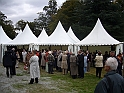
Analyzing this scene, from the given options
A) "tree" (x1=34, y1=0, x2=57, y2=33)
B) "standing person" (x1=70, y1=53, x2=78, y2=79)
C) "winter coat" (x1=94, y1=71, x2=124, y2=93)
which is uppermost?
"tree" (x1=34, y1=0, x2=57, y2=33)

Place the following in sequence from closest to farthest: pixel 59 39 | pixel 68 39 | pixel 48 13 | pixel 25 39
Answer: pixel 59 39, pixel 68 39, pixel 25 39, pixel 48 13

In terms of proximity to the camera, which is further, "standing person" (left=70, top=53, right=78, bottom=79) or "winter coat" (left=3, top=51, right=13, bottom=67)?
"standing person" (left=70, top=53, right=78, bottom=79)

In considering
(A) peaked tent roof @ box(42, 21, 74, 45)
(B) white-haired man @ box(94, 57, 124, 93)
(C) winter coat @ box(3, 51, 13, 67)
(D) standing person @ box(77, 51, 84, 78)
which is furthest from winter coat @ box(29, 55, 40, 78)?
(A) peaked tent roof @ box(42, 21, 74, 45)

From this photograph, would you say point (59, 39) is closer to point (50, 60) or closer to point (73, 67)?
point (50, 60)

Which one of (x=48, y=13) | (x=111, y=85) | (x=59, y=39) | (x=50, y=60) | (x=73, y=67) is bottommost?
(x=73, y=67)

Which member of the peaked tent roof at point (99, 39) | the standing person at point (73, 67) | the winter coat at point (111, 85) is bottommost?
the standing person at point (73, 67)

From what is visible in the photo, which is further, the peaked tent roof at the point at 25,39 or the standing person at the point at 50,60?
the peaked tent roof at the point at 25,39

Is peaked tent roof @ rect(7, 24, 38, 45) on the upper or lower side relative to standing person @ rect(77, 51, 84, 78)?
upper

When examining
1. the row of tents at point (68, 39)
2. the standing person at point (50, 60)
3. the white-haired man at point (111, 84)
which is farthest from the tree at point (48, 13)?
the white-haired man at point (111, 84)

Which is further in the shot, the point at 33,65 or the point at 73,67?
the point at 73,67

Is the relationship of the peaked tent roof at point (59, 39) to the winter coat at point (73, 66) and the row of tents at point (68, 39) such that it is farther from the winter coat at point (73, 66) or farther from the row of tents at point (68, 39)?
the winter coat at point (73, 66)

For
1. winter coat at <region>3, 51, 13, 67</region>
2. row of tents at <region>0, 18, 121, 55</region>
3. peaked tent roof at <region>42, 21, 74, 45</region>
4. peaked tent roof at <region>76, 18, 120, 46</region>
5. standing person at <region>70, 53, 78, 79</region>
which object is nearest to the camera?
winter coat at <region>3, 51, 13, 67</region>

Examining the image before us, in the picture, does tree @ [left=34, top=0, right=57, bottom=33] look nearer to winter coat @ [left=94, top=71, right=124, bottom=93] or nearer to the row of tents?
the row of tents

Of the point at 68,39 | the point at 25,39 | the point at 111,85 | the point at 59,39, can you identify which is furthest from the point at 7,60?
the point at 25,39
